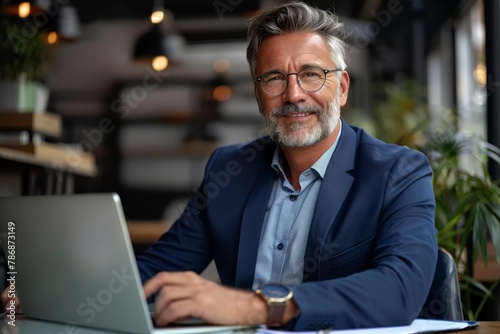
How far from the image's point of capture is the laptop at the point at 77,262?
1231 millimetres

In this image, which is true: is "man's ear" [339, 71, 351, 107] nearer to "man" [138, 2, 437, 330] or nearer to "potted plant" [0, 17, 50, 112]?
"man" [138, 2, 437, 330]

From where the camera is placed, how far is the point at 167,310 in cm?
134

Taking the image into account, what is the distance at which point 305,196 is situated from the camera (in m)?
2.00

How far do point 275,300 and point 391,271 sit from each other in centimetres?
29

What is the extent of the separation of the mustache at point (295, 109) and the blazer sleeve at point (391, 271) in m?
0.26

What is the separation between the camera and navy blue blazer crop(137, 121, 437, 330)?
4.67ft

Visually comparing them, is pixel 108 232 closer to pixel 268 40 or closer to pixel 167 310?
pixel 167 310

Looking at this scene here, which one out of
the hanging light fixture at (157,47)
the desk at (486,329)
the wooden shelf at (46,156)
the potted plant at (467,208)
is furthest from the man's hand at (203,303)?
the hanging light fixture at (157,47)

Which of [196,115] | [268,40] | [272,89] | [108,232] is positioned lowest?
[196,115]

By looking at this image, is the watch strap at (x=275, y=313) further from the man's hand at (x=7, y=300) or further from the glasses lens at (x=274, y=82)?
the glasses lens at (x=274, y=82)

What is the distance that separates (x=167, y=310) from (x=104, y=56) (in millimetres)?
9356

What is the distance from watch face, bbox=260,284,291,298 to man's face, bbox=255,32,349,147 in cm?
68

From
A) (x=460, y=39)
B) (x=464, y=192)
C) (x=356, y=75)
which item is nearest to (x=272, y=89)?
(x=464, y=192)

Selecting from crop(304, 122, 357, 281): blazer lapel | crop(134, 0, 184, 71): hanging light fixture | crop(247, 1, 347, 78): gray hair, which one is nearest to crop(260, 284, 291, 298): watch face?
crop(304, 122, 357, 281): blazer lapel
